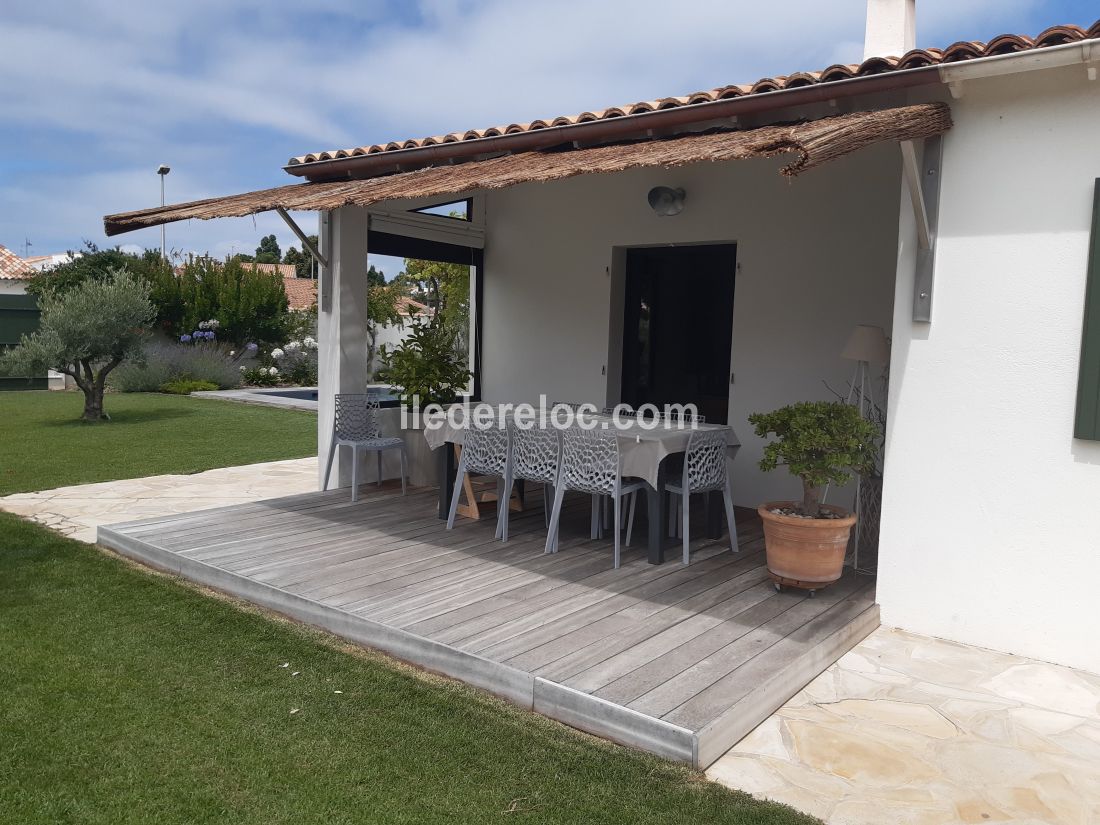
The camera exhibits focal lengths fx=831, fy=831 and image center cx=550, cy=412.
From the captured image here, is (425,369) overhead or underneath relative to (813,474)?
overhead

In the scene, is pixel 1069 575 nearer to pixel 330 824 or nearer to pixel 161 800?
pixel 330 824

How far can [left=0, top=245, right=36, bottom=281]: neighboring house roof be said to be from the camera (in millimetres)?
23100

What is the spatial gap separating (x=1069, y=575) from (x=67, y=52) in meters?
18.4

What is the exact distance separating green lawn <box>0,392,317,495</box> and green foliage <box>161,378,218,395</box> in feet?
4.55

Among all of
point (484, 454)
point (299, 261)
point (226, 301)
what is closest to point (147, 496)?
point (484, 454)

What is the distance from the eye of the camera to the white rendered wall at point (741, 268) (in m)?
6.52

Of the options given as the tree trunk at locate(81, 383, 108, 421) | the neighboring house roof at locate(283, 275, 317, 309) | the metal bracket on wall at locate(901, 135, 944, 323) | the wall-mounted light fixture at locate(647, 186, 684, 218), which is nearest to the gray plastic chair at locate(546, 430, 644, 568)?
the metal bracket on wall at locate(901, 135, 944, 323)

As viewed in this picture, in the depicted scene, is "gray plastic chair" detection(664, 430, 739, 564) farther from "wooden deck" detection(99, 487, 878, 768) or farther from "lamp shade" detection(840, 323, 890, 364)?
"lamp shade" detection(840, 323, 890, 364)

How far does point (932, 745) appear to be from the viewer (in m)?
3.24

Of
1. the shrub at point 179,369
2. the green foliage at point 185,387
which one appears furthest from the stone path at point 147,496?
the shrub at point 179,369

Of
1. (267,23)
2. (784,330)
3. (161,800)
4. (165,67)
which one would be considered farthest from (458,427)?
(165,67)

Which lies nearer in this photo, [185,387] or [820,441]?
[820,441]

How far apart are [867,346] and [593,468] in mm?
1927

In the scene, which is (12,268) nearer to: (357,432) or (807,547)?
(357,432)
